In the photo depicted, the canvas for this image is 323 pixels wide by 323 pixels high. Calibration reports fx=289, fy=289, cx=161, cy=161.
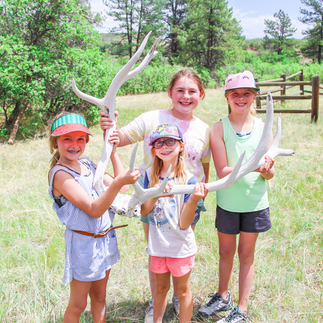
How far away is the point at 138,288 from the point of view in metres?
2.60

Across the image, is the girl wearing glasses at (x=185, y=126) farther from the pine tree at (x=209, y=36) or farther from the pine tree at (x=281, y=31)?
the pine tree at (x=281, y=31)

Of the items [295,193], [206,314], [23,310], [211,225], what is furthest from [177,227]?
[295,193]

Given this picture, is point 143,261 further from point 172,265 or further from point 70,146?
point 70,146

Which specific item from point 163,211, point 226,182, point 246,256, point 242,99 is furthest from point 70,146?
point 246,256

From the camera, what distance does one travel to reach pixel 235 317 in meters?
2.17

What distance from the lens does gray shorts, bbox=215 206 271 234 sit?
84.3 inches

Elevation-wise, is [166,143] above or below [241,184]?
above

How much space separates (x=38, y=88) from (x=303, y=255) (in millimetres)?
6770

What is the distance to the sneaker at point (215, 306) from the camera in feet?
7.51

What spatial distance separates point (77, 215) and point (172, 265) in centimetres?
67

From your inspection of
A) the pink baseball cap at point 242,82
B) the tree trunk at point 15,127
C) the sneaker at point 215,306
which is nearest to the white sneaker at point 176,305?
the sneaker at point 215,306

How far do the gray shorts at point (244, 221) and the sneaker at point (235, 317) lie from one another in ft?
1.96

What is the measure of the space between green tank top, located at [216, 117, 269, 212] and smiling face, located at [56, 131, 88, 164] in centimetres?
104

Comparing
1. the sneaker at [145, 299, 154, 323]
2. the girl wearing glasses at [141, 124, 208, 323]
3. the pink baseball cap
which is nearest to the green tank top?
the pink baseball cap
